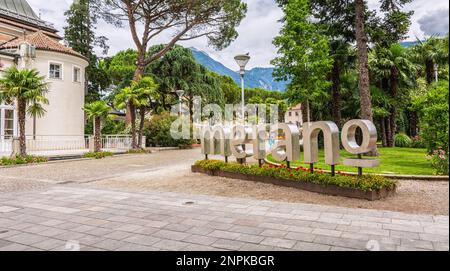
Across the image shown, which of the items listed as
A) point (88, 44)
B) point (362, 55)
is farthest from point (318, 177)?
point (88, 44)

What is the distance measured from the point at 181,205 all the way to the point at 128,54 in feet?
144

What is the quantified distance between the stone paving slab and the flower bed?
3.95 ft

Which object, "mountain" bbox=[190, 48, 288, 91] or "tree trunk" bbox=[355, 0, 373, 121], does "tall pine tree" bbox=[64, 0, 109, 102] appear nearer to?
"mountain" bbox=[190, 48, 288, 91]

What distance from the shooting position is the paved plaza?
395 centimetres

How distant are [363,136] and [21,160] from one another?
A: 49.0 ft

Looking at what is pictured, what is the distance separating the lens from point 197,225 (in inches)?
189

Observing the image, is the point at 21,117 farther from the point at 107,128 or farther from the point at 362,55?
the point at 362,55

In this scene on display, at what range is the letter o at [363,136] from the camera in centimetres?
698

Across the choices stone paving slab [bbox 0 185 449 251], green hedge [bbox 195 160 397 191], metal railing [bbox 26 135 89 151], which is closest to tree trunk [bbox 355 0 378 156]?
green hedge [bbox 195 160 397 191]

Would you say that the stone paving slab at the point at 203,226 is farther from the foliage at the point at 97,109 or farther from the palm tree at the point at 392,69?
the palm tree at the point at 392,69

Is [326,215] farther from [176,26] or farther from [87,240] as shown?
[176,26]

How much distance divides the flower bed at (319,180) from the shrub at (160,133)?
17089mm

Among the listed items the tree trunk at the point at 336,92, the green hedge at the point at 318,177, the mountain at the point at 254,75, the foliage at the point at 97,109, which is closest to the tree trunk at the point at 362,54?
the mountain at the point at 254,75

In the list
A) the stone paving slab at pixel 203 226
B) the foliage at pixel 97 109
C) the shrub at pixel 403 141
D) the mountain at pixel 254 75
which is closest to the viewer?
the stone paving slab at pixel 203 226
